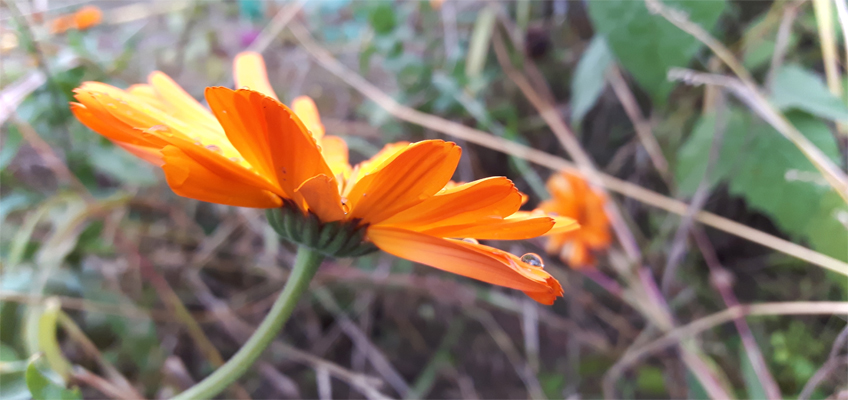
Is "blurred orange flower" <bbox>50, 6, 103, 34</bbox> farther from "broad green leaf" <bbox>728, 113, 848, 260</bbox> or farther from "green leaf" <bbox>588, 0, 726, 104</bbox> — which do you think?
"broad green leaf" <bbox>728, 113, 848, 260</bbox>

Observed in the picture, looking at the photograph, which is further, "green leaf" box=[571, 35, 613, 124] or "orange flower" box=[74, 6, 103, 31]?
"orange flower" box=[74, 6, 103, 31]

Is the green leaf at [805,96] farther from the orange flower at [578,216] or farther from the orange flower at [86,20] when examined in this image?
the orange flower at [86,20]

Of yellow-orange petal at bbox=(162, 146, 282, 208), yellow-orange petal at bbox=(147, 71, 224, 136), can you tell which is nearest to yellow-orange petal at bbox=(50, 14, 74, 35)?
yellow-orange petal at bbox=(147, 71, 224, 136)

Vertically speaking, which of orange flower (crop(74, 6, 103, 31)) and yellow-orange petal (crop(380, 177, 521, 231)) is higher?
orange flower (crop(74, 6, 103, 31))

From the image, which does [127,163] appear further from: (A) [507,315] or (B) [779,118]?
(B) [779,118]

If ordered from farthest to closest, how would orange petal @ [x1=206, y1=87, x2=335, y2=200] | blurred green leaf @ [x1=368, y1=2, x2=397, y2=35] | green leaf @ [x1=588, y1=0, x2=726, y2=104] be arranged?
blurred green leaf @ [x1=368, y1=2, x2=397, y2=35], green leaf @ [x1=588, y1=0, x2=726, y2=104], orange petal @ [x1=206, y1=87, x2=335, y2=200]

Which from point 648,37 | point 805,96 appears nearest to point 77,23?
point 648,37

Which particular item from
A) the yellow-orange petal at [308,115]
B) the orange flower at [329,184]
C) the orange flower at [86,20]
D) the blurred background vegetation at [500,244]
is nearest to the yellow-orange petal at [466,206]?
the orange flower at [329,184]

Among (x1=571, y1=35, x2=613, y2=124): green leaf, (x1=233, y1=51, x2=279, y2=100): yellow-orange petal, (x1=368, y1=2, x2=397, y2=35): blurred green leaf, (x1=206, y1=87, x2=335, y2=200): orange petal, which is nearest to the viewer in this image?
(x1=206, y1=87, x2=335, y2=200): orange petal
